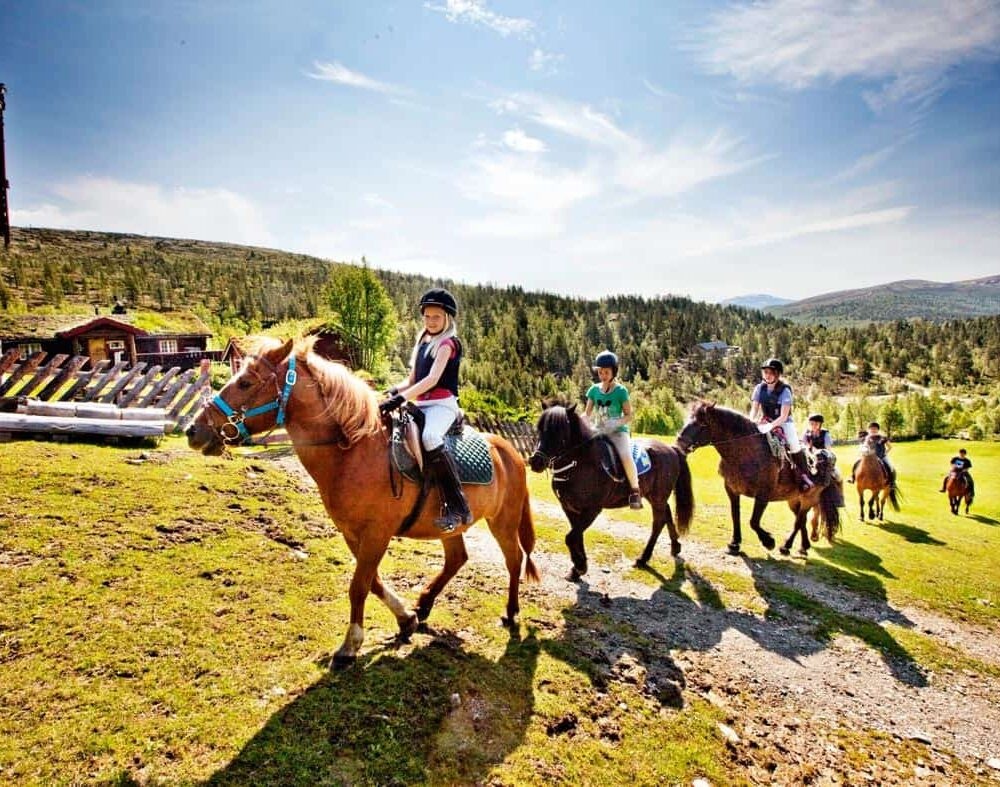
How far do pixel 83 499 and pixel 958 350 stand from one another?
496 ft

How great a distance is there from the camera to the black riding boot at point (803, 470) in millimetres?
9805

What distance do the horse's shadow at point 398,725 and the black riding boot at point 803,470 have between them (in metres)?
7.90

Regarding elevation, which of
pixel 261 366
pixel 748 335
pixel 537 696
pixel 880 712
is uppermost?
pixel 748 335

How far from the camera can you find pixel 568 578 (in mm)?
7465

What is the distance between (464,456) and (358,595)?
170 centimetres

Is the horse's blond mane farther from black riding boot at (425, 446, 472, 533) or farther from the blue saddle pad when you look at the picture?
the blue saddle pad

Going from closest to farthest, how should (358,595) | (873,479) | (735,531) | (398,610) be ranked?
(358,595) → (398,610) → (735,531) → (873,479)

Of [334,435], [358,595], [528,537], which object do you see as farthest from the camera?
[528,537]

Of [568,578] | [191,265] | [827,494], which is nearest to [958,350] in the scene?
[827,494]

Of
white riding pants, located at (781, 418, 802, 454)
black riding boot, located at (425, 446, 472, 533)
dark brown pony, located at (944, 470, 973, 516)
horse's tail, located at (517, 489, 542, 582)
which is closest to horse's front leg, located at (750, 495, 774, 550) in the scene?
white riding pants, located at (781, 418, 802, 454)

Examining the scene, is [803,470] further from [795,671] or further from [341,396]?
[341,396]

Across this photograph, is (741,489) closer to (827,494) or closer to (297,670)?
(827,494)

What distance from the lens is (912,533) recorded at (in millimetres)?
12359

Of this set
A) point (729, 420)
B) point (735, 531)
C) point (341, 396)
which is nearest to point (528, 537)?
point (341, 396)
